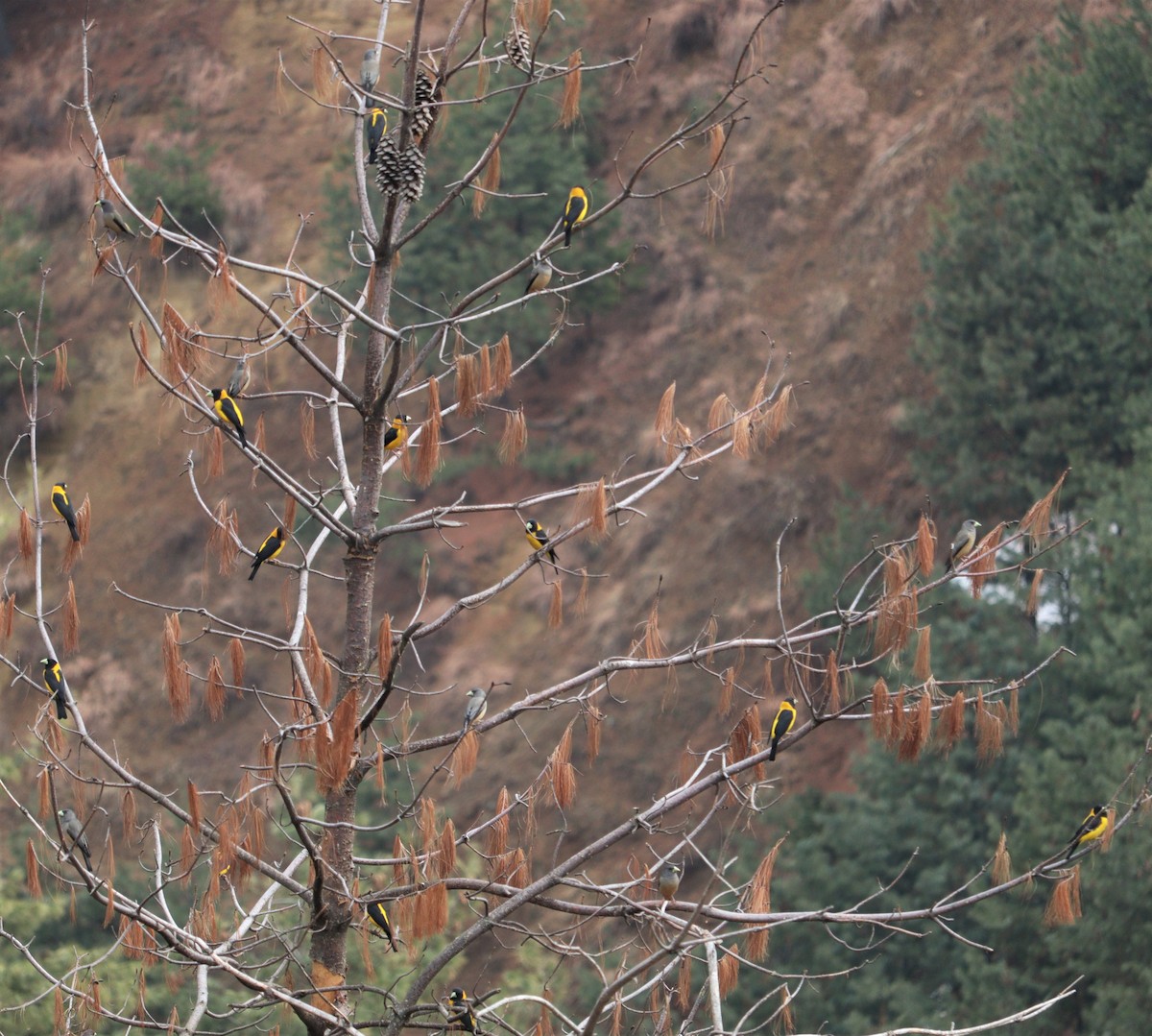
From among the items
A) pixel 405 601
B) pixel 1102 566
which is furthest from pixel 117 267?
pixel 405 601

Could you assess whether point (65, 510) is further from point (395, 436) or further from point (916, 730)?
point (916, 730)

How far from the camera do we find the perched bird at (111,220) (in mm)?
5129

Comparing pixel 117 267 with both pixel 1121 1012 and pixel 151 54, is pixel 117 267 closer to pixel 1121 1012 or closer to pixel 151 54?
pixel 1121 1012

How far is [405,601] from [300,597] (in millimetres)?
21327

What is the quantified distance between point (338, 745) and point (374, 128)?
274cm

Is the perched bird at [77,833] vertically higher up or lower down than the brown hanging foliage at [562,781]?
higher up

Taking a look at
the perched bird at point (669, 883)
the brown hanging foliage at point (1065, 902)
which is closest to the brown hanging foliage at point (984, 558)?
the brown hanging foliage at point (1065, 902)

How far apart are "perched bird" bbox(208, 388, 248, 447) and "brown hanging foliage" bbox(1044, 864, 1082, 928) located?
281cm

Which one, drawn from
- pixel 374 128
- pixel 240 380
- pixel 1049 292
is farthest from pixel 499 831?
pixel 1049 292

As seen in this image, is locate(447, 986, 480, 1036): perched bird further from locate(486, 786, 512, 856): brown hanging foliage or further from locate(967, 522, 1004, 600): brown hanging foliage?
locate(967, 522, 1004, 600): brown hanging foliage

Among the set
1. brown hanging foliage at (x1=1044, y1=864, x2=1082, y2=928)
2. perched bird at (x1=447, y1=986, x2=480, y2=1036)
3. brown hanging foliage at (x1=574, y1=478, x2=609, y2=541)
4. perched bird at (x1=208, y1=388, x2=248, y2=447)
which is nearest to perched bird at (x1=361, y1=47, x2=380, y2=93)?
perched bird at (x1=208, y1=388, x2=248, y2=447)

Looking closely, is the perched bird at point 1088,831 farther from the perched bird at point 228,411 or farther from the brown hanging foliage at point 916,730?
the perched bird at point 228,411

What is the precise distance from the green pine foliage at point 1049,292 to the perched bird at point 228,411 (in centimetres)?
1425

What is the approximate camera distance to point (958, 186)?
807 inches
